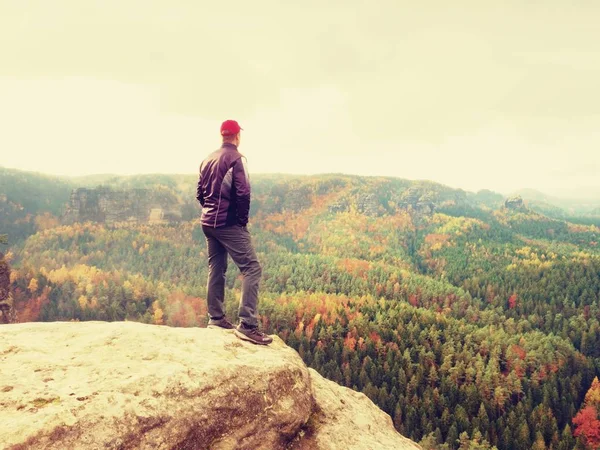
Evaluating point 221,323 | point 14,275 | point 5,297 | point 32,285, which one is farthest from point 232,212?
point 14,275

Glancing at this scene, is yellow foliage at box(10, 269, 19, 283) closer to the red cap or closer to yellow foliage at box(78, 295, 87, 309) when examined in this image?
yellow foliage at box(78, 295, 87, 309)

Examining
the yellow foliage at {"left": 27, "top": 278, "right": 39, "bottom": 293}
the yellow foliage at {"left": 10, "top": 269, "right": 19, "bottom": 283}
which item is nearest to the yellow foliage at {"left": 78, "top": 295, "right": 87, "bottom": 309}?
the yellow foliage at {"left": 27, "top": 278, "right": 39, "bottom": 293}

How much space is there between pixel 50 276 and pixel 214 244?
181 meters

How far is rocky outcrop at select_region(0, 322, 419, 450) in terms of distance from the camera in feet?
19.6

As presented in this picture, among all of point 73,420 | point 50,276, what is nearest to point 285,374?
point 73,420

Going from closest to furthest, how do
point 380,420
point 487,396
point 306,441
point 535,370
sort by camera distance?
1. point 306,441
2. point 380,420
3. point 487,396
4. point 535,370

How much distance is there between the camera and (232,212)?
9844 mm

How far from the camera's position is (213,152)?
10.1 metres

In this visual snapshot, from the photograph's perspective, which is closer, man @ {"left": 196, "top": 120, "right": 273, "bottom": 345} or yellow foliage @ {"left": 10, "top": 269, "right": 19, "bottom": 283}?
man @ {"left": 196, "top": 120, "right": 273, "bottom": 345}

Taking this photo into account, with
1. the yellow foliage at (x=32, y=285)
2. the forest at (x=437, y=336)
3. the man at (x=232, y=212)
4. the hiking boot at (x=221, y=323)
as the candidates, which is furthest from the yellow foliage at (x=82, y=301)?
the man at (x=232, y=212)

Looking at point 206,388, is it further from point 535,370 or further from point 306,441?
point 535,370

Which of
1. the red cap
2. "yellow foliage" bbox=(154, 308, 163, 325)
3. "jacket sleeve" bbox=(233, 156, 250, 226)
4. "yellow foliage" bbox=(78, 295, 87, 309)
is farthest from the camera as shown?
"yellow foliage" bbox=(78, 295, 87, 309)

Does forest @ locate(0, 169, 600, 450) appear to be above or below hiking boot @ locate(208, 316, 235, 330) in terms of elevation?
below

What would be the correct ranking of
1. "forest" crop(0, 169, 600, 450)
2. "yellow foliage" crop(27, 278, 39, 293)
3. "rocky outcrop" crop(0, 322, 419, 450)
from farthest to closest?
"yellow foliage" crop(27, 278, 39, 293) < "forest" crop(0, 169, 600, 450) < "rocky outcrop" crop(0, 322, 419, 450)
